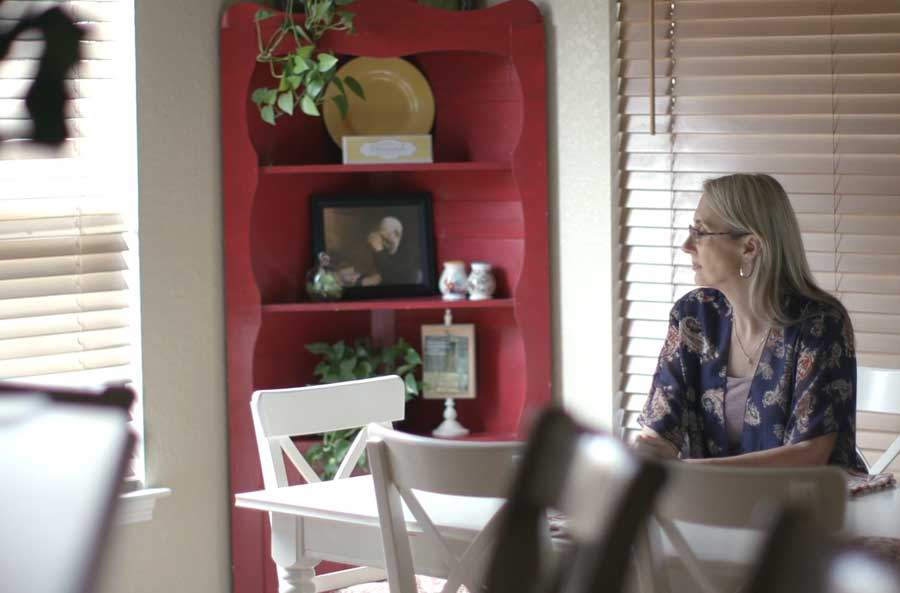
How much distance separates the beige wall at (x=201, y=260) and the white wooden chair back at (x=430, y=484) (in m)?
1.18

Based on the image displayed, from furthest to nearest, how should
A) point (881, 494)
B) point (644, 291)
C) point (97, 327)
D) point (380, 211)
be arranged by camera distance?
point (380, 211) → point (644, 291) → point (97, 327) → point (881, 494)

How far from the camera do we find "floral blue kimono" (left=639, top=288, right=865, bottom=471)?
2.17 metres

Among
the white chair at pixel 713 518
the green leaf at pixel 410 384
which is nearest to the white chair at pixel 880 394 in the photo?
the white chair at pixel 713 518

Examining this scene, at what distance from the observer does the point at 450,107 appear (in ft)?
11.5

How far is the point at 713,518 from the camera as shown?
1389mm

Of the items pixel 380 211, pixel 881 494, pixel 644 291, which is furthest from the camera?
pixel 380 211

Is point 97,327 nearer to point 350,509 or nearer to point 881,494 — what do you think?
point 350,509

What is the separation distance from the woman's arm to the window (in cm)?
146

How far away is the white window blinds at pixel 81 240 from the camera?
2.70 meters

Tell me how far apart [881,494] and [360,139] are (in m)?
1.80

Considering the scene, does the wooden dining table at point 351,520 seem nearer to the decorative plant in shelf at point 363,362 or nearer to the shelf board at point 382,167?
the decorative plant in shelf at point 363,362

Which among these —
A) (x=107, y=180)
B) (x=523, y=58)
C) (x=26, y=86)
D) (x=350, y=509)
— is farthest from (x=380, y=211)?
(x=26, y=86)

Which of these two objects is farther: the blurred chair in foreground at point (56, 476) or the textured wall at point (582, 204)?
the textured wall at point (582, 204)

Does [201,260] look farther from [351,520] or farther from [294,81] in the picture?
[351,520]
